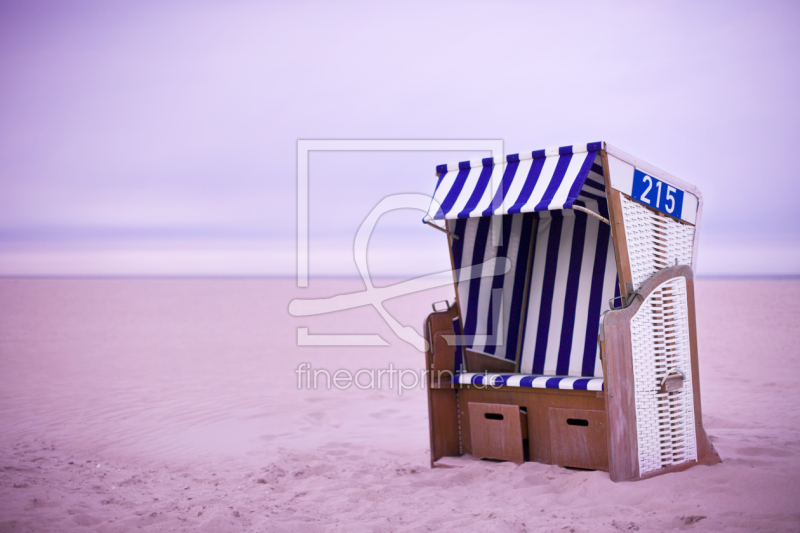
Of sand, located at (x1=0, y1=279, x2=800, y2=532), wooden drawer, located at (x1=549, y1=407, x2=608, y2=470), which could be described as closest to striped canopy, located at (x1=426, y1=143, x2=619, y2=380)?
wooden drawer, located at (x1=549, y1=407, x2=608, y2=470)

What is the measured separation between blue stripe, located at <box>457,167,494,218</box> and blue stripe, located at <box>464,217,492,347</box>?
0.79 m

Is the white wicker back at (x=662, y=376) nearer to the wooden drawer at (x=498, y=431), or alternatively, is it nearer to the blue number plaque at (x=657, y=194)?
the blue number plaque at (x=657, y=194)

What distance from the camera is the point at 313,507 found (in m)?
4.01

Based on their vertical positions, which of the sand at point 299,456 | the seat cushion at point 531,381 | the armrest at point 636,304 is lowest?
the sand at point 299,456

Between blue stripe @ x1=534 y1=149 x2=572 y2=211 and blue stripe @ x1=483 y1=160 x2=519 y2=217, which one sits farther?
blue stripe @ x1=483 y1=160 x2=519 y2=217

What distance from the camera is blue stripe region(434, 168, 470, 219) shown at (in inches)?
185

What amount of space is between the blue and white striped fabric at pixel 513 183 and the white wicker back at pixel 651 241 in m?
0.43

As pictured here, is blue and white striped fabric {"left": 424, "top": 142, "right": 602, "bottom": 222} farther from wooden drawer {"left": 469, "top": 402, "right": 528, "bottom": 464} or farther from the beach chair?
wooden drawer {"left": 469, "top": 402, "right": 528, "bottom": 464}

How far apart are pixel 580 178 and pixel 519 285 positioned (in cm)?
169

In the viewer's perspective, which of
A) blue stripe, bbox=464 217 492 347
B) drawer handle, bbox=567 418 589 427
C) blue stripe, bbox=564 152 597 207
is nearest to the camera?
blue stripe, bbox=564 152 597 207

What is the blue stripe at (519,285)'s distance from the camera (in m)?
5.47

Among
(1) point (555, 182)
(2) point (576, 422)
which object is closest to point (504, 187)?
(1) point (555, 182)

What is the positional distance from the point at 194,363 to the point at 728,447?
30.1 feet

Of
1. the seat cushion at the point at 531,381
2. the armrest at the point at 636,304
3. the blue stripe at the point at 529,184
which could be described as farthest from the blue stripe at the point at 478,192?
the seat cushion at the point at 531,381
